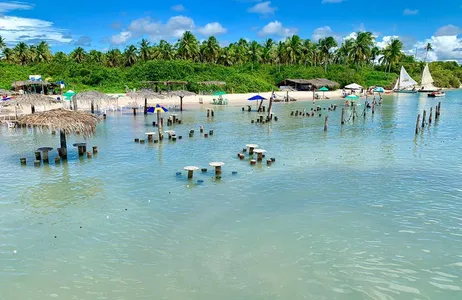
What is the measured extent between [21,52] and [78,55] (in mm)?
12305

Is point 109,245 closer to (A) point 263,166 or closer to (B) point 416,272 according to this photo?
(B) point 416,272

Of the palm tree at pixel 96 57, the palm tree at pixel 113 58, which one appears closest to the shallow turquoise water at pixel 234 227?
the palm tree at pixel 96 57

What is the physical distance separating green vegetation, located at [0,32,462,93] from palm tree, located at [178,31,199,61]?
89 millimetres

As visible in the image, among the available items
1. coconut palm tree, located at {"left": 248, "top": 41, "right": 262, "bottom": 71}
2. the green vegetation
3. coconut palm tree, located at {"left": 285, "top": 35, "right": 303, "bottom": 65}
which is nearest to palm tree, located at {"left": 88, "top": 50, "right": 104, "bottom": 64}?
the green vegetation

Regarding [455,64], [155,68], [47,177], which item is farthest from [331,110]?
[455,64]

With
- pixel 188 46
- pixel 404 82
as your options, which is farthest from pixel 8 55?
pixel 404 82

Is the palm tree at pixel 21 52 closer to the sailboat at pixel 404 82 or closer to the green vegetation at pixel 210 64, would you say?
the green vegetation at pixel 210 64

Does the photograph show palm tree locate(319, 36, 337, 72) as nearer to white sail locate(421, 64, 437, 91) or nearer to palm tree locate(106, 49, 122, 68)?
white sail locate(421, 64, 437, 91)

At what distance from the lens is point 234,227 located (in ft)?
41.5

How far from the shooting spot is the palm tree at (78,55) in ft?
296

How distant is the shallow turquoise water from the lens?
9531mm

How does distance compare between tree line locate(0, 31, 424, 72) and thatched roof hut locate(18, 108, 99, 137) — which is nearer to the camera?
thatched roof hut locate(18, 108, 99, 137)

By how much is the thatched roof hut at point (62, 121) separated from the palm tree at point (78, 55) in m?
78.1

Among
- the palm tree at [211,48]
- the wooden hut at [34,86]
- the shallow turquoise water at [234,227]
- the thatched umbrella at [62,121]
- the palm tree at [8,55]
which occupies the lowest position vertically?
the shallow turquoise water at [234,227]
